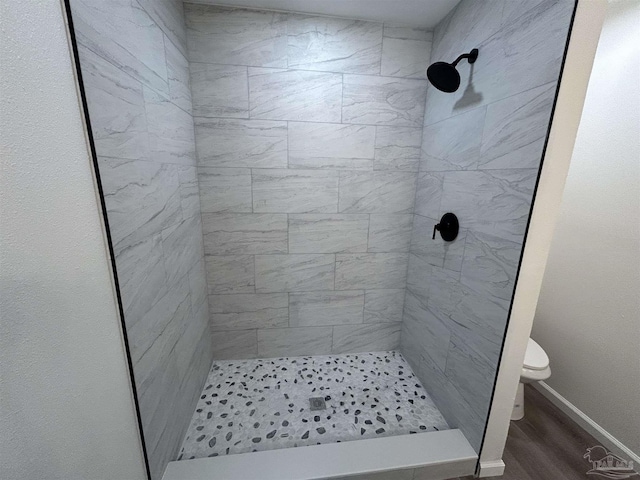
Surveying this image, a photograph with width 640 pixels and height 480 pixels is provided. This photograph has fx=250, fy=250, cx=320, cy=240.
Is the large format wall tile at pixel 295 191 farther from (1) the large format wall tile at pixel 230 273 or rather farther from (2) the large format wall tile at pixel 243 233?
(1) the large format wall tile at pixel 230 273

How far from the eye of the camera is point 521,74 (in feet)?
3.36

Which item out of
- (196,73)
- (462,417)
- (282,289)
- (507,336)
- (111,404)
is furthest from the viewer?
(282,289)

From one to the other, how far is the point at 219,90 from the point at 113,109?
896mm

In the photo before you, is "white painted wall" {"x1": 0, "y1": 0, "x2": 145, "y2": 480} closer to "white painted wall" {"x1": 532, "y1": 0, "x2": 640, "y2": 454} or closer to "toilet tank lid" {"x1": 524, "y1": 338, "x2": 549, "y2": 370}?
"toilet tank lid" {"x1": 524, "y1": 338, "x2": 549, "y2": 370}

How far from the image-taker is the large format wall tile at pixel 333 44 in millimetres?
1550

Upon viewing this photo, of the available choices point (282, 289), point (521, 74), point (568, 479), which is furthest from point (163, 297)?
point (568, 479)

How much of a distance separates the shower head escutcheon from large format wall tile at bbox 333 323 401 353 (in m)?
1.72

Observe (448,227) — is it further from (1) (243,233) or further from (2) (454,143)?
(1) (243,233)

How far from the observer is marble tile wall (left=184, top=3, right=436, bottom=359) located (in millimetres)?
1559

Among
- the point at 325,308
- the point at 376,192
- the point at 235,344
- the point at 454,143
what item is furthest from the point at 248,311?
the point at 454,143

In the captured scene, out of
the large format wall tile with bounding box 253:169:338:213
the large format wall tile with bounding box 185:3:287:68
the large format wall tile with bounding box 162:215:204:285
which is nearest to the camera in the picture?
the large format wall tile with bounding box 162:215:204:285

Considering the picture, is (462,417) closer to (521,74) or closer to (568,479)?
(568,479)

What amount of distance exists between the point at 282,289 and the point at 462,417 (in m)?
1.35

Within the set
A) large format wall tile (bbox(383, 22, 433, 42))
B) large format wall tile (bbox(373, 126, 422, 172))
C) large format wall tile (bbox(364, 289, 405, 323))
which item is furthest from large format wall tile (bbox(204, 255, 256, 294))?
large format wall tile (bbox(383, 22, 433, 42))
